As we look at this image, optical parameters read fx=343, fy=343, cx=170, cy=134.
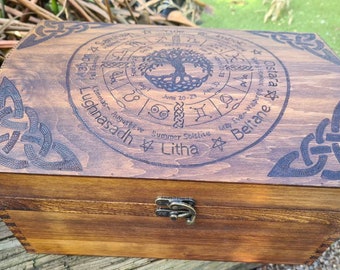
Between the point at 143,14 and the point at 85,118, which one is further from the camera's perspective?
the point at 143,14

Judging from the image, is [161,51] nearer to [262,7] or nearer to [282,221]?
[282,221]

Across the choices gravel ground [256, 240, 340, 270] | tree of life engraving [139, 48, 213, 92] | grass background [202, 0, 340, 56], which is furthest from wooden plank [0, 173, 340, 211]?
grass background [202, 0, 340, 56]

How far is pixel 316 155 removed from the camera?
96cm

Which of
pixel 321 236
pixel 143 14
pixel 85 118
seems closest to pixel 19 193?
pixel 85 118

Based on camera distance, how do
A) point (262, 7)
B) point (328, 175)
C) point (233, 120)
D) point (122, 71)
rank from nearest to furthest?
point (328, 175) < point (233, 120) < point (122, 71) < point (262, 7)

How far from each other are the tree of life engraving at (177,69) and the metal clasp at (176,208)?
1.17 ft

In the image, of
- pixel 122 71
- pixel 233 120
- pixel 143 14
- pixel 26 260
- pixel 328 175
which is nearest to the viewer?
pixel 328 175

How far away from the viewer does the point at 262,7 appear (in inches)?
88.4

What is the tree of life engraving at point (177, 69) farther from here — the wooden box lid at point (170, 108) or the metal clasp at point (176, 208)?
the metal clasp at point (176, 208)

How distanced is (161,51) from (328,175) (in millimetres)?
702

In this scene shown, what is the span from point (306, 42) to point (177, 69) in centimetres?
55

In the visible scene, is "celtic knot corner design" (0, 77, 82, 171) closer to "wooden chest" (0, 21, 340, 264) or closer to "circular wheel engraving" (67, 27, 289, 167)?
"wooden chest" (0, 21, 340, 264)

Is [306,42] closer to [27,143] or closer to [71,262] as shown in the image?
[27,143]

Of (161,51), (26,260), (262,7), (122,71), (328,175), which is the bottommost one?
(26,260)
